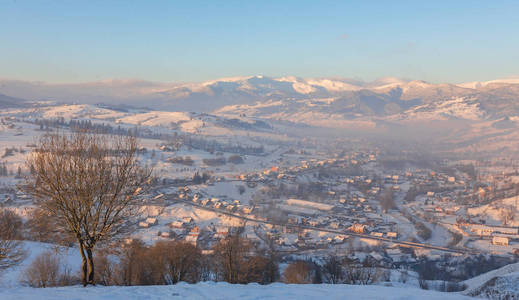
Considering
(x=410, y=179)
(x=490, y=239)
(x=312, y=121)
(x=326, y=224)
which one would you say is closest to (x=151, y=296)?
(x=326, y=224)

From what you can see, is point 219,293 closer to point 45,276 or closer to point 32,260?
point 45,276

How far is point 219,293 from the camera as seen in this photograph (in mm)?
6062

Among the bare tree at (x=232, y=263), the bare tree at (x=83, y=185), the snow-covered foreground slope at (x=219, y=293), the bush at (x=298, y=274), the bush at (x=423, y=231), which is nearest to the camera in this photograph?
the snow-covered foreground slope at (x=219, y=293)

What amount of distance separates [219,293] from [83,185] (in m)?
3.00

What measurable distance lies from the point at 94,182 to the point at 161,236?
455 inches

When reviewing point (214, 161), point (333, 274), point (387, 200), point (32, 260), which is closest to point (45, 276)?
point (32, 260)

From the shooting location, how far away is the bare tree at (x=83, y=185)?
6383mm

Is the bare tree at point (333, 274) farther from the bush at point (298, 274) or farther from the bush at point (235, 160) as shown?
the bush at point (235, 160)

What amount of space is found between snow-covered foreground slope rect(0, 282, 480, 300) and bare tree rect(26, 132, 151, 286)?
1058 mm

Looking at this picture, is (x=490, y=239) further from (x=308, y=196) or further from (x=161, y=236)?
(x=161, y=236)

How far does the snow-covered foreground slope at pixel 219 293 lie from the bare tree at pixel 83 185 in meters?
1.06

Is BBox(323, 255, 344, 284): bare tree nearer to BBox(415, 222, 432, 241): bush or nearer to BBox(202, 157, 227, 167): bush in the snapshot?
BBox(415, 222, 432, 241): bush

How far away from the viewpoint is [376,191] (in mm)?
30953

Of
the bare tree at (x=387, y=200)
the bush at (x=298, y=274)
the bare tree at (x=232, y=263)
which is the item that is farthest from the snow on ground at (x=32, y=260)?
the bare tree at (x=387, y=200)
